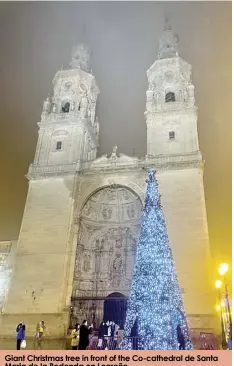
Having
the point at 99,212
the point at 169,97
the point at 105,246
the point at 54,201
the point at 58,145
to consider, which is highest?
the point at 169,97

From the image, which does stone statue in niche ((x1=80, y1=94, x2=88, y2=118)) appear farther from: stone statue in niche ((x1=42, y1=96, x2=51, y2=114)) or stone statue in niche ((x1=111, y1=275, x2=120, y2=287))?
stone statue in niche ((x1=111, y1=275, x2=120, y2=287))

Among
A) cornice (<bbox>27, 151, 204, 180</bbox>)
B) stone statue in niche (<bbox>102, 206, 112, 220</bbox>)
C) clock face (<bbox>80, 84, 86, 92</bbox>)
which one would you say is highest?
clock face (<bbox>80, 84, 86, 92</bbox>)

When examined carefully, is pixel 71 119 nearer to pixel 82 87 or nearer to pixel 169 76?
pixel 82 87

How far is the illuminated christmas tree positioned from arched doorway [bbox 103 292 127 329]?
5269 millimetres

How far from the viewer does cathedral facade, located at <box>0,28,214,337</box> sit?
12477 mm

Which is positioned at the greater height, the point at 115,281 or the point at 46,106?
the point at 46,106

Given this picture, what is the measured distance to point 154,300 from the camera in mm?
7586

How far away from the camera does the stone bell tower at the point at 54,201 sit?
12555 millimetres

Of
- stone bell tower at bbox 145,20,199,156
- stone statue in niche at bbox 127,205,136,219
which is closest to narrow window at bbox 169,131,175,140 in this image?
stone bell tower at bbox 145,20,199,156

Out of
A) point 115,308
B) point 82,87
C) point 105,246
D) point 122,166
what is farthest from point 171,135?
point 115,308

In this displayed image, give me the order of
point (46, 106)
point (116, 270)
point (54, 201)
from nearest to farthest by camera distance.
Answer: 1. point (116, 270)
2. point (54, 201)
3. point (46, 106)

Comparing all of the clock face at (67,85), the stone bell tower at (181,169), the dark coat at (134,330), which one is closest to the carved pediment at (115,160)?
the stone bell tower at (181,169)

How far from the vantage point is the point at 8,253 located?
15141mm

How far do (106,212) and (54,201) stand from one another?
254 cm
